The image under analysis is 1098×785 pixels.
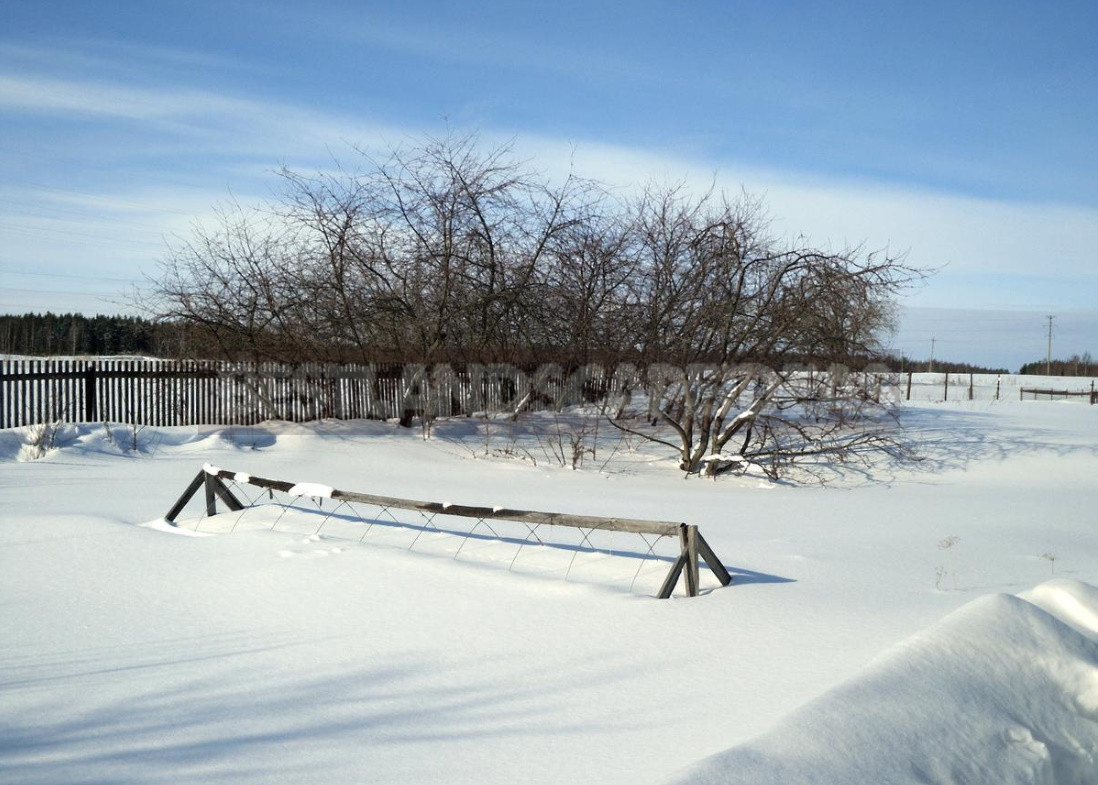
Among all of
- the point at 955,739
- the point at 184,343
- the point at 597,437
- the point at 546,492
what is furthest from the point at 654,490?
the point at 184,343

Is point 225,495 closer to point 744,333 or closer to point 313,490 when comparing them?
point 313,490

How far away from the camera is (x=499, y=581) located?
6074 mm

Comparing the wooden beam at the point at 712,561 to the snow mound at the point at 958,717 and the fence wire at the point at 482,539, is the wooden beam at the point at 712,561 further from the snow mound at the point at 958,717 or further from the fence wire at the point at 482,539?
the snow mound at the point at 958,717

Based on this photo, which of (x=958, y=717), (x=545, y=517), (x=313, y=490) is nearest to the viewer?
(x=958, y=717)

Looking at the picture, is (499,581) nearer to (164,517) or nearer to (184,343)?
(164,517)

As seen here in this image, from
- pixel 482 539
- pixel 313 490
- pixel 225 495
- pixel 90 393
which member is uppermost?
pixel 90 393

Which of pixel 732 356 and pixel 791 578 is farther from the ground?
pixel 732 356

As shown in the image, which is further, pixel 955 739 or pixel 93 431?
pixel 93 431

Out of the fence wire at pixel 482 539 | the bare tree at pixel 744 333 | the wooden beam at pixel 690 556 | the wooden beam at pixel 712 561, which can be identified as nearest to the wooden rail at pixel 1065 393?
the bare tree at pixel 744 333

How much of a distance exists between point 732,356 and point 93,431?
11.0m

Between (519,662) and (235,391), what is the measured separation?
14143 millimetres

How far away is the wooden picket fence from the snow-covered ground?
783 cm

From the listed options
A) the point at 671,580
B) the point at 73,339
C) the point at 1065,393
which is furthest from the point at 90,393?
the point at 73,339

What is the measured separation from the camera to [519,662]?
4527 mm
